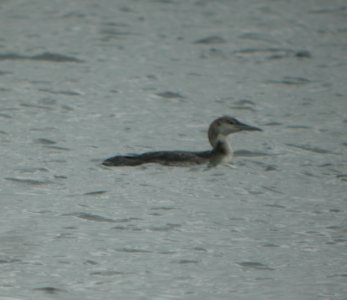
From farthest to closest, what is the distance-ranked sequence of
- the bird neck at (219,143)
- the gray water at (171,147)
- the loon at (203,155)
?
the bird neck at (219,143) < the loon at (203,155) < the gray water at (171,147)

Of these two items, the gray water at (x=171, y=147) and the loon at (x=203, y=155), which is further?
the loon at (x=203, y=155)

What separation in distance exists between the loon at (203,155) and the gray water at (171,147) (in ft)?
0.39

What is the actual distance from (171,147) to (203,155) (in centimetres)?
115

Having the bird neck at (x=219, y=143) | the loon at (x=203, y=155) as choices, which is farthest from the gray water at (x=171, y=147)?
the bird neck at (x=219, y=143)

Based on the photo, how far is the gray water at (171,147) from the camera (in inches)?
474

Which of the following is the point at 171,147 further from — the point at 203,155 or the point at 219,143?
the point at 203,155

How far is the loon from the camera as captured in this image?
15406 millimetres

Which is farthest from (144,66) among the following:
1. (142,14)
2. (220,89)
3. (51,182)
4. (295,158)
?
(51,182)

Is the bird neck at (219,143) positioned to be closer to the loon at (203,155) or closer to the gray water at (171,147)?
the loon at (203,155)

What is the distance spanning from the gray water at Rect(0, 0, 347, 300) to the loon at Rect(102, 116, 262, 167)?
0.39 ft

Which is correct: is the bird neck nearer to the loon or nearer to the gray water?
the loon

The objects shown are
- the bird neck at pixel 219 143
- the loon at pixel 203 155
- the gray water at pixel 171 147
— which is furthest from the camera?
the bird neck at pixel 219 143

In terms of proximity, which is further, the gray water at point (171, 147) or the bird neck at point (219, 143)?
the bird neck at point (219, 143)

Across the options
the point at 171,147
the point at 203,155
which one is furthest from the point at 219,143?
the point at 171,147
